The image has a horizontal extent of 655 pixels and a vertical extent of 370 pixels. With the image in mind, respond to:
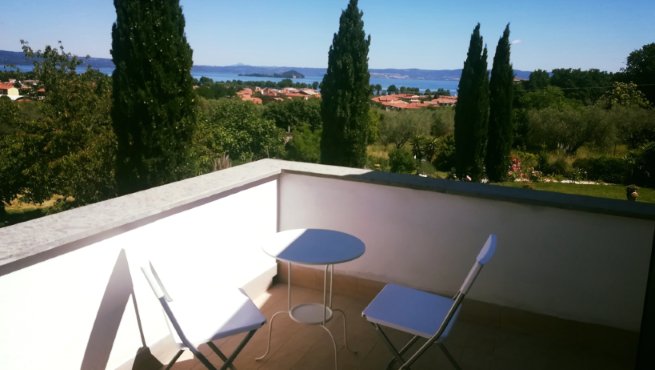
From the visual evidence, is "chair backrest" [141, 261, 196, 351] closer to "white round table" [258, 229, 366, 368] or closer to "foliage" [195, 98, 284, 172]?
"white round table" [258, 229, 366, 368]

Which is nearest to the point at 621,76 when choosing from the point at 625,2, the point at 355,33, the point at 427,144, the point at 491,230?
the point at 625,2

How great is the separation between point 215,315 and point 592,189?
16428 mm

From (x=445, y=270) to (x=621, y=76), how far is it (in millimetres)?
35395

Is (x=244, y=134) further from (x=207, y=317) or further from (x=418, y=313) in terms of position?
(x=418, y=313)

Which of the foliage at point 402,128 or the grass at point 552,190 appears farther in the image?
the foliage at point 402,128

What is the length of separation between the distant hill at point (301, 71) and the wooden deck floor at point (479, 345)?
6.64 metres

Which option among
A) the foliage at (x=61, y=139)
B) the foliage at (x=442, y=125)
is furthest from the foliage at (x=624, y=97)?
the foliage at (x=61, y=139)

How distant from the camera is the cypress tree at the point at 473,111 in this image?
15844 mm

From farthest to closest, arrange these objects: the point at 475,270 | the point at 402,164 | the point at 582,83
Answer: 1. the point at 582,83
2. the point at 402,164
3. the point at 475,270

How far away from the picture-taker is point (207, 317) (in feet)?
7.00

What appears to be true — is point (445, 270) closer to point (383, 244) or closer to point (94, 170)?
point (383, 244)

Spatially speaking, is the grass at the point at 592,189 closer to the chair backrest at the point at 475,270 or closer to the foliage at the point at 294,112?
the chair backrest at the point at 475,270

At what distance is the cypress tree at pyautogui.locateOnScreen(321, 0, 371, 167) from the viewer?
12.6m

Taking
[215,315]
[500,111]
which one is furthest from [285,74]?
[215,315]
